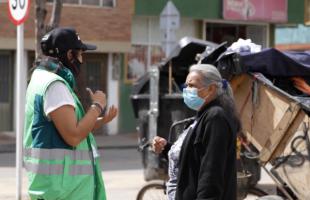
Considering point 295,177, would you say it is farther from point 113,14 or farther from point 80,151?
point 113,14

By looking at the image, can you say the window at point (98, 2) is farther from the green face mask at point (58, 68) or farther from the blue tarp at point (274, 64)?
the green face mask at point (58, 68)

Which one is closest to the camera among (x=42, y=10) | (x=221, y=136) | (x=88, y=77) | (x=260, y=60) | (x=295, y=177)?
(x=221, y=136)

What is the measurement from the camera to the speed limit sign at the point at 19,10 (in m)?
8.31

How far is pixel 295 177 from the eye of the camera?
6.78 metres

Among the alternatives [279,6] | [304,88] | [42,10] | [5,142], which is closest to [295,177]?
[304,88]

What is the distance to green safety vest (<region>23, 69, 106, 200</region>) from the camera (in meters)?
4.00

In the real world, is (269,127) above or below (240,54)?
below

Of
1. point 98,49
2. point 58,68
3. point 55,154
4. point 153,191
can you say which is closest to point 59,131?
point 55,154

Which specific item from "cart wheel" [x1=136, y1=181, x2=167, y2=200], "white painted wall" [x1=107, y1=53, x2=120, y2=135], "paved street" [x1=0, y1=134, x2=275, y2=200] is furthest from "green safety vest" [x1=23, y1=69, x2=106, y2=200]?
"white painted wall" [x1=107, y1=53, x2=120, y2=135]

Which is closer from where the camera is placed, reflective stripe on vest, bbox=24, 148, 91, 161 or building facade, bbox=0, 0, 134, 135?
reflective stripe on vest, bbox=24, 148, 91, 161

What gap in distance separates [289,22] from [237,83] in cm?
2215

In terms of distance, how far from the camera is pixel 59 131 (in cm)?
395

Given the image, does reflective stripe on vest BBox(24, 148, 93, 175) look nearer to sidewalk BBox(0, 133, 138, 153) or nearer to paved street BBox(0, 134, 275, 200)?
paved street BBox(0, 134, 275, 200)

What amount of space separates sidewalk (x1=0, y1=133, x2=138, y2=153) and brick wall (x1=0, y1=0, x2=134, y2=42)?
127 inches
